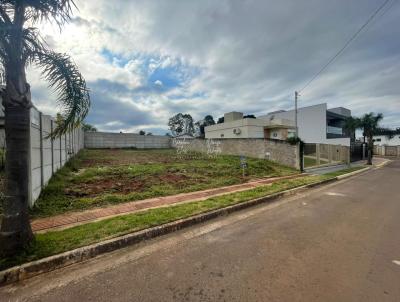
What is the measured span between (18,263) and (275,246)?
384 cm

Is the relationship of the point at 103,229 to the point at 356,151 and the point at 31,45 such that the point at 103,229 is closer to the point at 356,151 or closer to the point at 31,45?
the point at 31,45

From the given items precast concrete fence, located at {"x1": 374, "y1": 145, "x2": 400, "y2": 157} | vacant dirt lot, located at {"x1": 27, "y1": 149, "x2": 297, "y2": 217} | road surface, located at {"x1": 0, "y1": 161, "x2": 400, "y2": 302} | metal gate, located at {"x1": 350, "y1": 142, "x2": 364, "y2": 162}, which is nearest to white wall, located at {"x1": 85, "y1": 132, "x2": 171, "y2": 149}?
vacant dirt lot, located at {"x1": 27, "y1": 149, "x2": 297, "y2": 217}

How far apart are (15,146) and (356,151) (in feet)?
109

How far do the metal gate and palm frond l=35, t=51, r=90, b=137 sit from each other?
28.9 metres

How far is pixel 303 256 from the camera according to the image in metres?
3.47

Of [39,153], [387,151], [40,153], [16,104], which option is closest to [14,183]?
[16,104]

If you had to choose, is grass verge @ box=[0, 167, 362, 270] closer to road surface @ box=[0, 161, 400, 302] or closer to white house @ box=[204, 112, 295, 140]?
road surface @ box=[0, 161, 400, 302]

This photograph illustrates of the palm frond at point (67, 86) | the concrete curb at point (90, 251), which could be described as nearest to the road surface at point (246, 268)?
the concrete curb at point (90, 251)

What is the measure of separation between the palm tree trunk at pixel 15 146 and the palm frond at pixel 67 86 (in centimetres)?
59

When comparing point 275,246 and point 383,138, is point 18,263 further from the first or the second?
point 383,138

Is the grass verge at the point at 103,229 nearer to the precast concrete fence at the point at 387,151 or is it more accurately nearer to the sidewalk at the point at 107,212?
the sidewalk at the point at 107,212

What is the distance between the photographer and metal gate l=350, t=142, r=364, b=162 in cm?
2601

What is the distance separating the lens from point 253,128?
28.4m

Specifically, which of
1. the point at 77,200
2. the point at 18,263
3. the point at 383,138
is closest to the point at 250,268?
the point at 18,263
